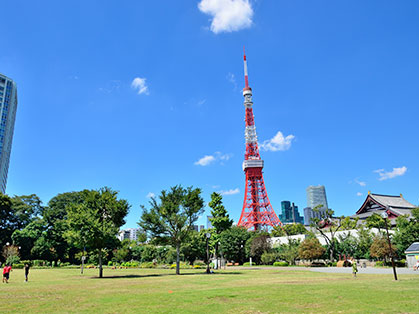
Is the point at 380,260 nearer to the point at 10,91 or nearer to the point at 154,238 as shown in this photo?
the point at 154,238

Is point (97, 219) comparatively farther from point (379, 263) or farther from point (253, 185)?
point (253, 185)

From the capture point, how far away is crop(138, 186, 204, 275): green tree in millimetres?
33406

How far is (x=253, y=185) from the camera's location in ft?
289

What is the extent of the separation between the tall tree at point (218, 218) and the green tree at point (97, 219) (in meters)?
13.9

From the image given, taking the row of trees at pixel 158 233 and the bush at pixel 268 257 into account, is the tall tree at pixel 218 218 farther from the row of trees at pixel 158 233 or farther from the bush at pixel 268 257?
the bush at pixel 268 257

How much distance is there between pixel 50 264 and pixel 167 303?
213 feet

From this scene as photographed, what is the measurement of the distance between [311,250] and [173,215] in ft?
72.5

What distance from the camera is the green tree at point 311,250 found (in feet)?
141

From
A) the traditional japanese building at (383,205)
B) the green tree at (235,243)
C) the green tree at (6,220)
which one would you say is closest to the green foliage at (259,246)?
the green tree at (235,243)

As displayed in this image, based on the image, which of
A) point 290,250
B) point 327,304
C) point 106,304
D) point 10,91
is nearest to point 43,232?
point 290,250

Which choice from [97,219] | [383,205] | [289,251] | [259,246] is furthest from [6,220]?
[383,205]

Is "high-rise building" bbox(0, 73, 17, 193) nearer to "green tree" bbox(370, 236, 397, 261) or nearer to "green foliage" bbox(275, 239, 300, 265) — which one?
"green foliage" bbox(275, 239, 300, 265)

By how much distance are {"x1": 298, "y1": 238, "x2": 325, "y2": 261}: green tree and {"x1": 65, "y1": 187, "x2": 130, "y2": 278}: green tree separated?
2656cm

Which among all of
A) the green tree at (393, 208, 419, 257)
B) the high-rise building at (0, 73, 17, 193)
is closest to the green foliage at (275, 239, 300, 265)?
the green tree at (393, 208, 419, 257)
